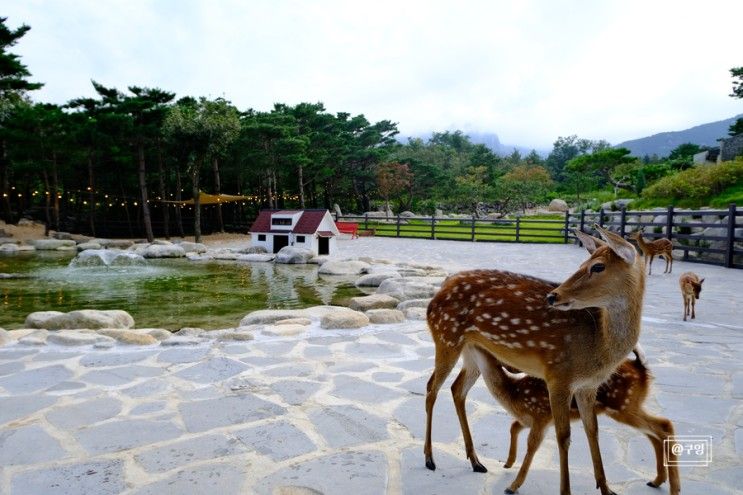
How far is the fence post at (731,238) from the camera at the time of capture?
1237 centimetres

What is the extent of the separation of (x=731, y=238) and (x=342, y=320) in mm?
11452

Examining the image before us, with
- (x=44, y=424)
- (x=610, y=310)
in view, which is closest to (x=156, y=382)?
(x=44, y=424)

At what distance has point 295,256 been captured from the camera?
17.2 meters

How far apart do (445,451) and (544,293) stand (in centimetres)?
123

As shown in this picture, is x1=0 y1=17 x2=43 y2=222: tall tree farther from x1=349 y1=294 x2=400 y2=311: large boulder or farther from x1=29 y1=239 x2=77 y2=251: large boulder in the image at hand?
x1=349 y1=294 x2=400 y2=311: large boulder

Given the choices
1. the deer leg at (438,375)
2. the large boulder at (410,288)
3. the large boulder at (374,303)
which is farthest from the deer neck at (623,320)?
the large boulder at (410,288)

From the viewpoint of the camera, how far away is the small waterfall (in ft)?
52.0

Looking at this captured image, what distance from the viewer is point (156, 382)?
4.14 m

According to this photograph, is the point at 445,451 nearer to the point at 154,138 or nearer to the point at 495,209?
the point at 154,138

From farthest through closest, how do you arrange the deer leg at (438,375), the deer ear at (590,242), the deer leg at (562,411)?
the deer leg at (438,375) → the deer ear at (590,242) → the deer leg at (562,411)

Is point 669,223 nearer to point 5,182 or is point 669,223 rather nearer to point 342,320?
point 342,320

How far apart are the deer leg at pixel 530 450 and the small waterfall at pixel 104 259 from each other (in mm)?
16323

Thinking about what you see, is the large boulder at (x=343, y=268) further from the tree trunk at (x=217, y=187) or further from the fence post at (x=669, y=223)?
the tree trunk at (x=217, y=187)

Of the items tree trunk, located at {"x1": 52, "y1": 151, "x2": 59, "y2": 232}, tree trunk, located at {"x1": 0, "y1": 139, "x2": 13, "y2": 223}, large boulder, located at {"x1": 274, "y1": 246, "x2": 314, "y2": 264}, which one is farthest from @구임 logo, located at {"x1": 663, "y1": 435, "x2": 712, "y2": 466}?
tree trunk, located at {"x1": 0, "y1": 139, "x2": 13, "y2": 223}
